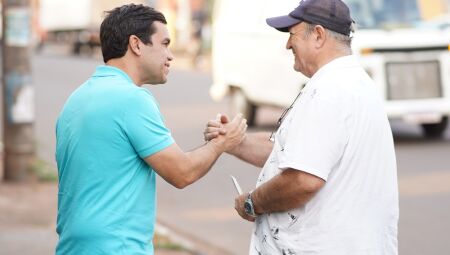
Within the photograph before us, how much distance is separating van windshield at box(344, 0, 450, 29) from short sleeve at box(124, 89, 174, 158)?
10999 mm

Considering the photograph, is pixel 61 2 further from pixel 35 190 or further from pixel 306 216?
pixel 306 216

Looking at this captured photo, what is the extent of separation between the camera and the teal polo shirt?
4.27 m

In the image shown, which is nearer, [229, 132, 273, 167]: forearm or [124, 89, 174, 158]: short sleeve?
[124, 89, 174, 158]: short sleeve

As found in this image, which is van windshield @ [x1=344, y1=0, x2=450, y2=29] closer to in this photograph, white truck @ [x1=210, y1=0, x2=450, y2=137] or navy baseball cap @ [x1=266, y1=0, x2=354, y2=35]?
white truck @ [x1=210, y1=0, x2=450, y2=137]

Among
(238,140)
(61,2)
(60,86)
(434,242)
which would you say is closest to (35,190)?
(434,242)

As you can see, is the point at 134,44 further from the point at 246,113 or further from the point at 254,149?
the point at 246,113

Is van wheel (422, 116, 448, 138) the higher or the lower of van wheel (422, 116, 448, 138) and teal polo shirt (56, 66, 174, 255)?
the lower

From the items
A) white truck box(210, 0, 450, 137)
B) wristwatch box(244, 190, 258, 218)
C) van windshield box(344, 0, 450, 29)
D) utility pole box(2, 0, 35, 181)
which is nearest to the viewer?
wristwatch box(244, 190, 258, 218)

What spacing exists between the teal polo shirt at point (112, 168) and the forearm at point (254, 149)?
0.56 m

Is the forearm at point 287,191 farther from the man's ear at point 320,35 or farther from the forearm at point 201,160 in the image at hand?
the man's ear at point 320,35

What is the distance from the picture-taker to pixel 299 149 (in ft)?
13.3

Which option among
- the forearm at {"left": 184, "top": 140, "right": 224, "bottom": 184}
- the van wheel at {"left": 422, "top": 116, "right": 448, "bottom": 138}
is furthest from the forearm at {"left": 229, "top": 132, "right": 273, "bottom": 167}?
the van wheel at {"left": 422, "top": 116, "right": 448, "bottom": 138}

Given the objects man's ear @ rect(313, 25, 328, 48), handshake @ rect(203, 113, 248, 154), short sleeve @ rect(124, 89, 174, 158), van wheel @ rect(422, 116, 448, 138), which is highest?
man's ear @ rect(313, 25, 328, 48)

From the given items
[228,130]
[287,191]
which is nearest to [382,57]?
[228,130]
